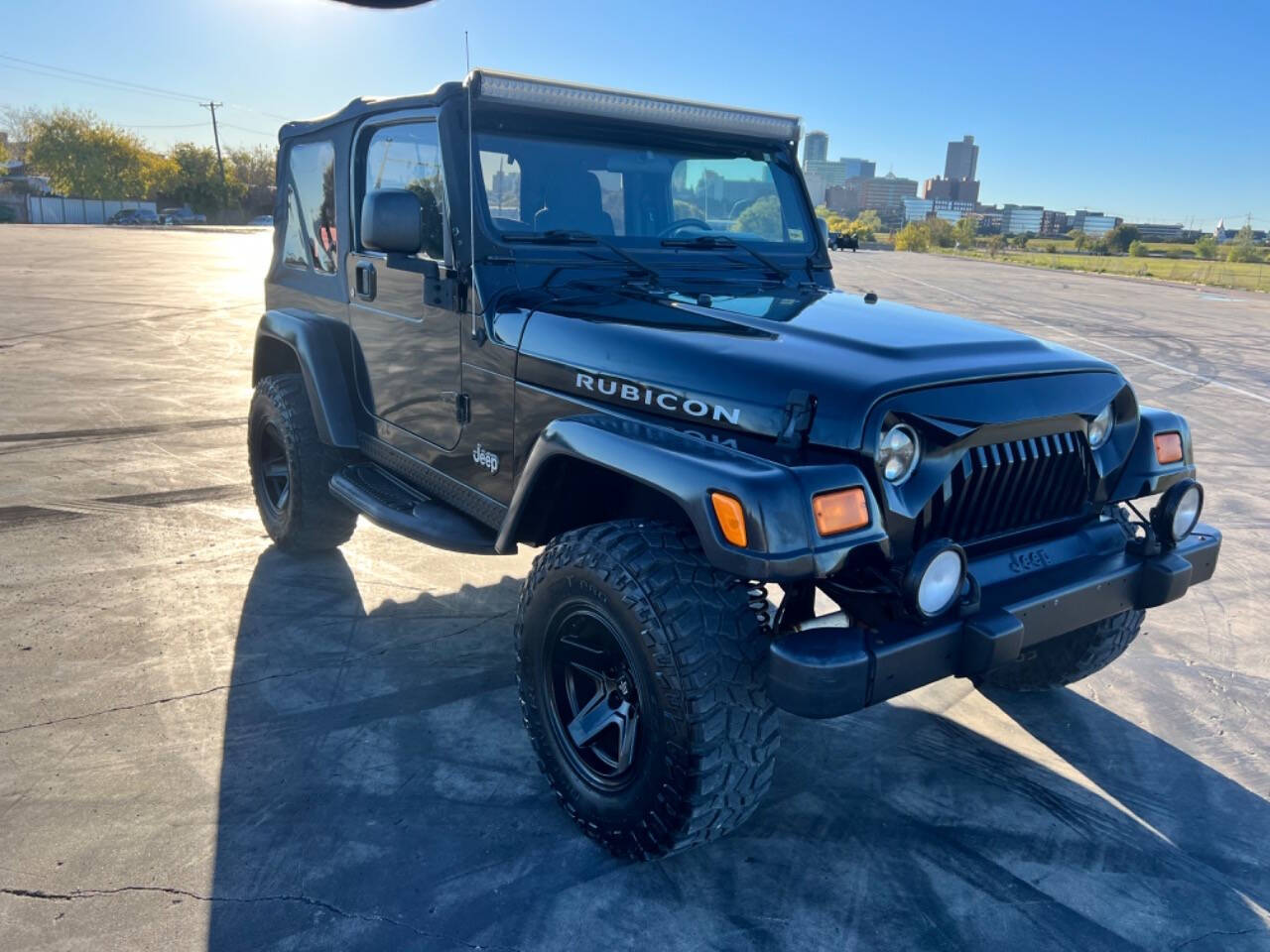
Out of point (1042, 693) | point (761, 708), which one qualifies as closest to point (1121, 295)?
point (1042, 693)

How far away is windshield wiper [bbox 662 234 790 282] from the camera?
363 cm

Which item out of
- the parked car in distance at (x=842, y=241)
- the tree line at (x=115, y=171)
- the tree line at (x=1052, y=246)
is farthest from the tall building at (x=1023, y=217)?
the parked car in distance at (x=842, y=241)

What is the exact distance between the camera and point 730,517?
221cm

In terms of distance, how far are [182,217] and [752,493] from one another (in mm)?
76461

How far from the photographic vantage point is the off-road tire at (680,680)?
2.35 meters

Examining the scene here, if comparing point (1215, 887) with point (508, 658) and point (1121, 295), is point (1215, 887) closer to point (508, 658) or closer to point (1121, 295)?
point (508, 658)

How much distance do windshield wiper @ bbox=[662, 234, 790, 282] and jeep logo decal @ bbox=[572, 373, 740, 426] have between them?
100cm

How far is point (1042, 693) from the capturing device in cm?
373

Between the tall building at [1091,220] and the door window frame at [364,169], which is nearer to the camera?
the door window frame at [364,169]

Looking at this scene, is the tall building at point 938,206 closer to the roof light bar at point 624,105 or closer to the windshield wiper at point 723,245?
the roof light bar at point 624,105

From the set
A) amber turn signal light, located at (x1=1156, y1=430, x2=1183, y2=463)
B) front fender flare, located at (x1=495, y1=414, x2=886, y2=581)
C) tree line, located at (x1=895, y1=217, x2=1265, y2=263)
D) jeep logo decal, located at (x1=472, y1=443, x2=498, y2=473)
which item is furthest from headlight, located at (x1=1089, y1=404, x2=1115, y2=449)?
tree line, located at (x1=895, y1=217, x2=1265, y2=263)

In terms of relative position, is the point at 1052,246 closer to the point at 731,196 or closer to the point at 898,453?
the point at 731,196

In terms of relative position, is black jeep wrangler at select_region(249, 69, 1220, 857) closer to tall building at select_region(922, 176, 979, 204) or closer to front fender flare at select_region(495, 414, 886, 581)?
front fender flare at select_region(495, 414, 886, 581)

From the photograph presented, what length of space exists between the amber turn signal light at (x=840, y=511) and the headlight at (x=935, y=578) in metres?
0.16
